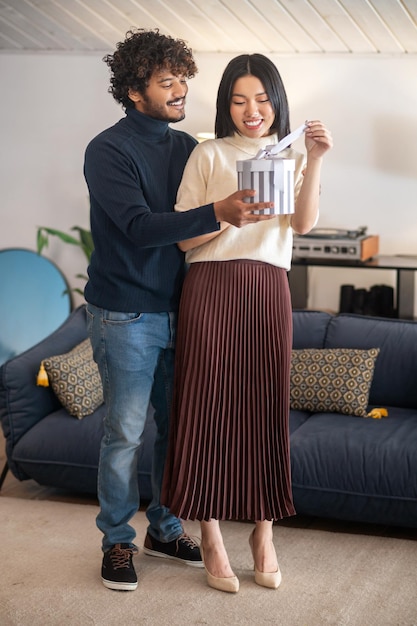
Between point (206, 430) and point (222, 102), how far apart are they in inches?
33.7

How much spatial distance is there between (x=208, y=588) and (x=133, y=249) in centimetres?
96

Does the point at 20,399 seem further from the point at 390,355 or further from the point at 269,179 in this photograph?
the point at 269,179

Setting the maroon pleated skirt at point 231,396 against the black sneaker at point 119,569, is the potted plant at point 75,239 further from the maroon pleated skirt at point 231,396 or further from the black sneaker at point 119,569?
the maroon pleated skirt at point 231,396

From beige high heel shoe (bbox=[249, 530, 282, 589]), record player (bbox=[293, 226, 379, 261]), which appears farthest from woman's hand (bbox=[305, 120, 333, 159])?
record player (bbox=[293, 226, 379, 261])

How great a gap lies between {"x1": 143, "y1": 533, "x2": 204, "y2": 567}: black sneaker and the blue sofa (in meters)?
0.49

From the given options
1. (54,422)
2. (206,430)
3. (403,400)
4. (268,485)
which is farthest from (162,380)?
(403,400)

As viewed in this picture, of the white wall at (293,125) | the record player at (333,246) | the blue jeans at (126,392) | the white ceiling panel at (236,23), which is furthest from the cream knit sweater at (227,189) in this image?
the white wall at (293,125)

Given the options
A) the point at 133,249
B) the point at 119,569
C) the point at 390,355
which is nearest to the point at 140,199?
the point at 133,249

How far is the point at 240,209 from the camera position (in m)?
2.24

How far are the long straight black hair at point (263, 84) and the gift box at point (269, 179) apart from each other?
218mm

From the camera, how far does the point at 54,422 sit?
11.7ft

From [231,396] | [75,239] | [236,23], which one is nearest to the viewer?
[231,396]

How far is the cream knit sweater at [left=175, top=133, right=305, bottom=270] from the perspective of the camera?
2441 millimetres

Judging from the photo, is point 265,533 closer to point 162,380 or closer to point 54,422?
point 162,380
